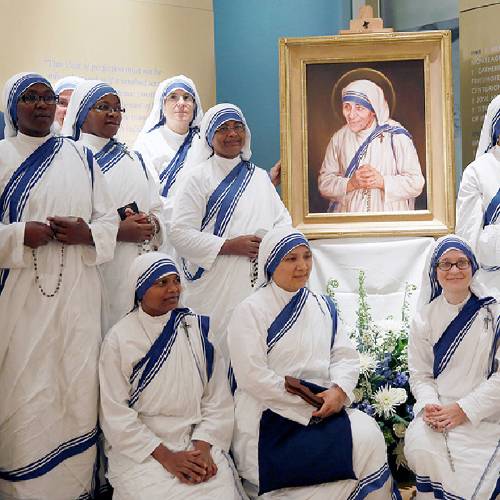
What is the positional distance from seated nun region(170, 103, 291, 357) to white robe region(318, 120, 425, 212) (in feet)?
2.58

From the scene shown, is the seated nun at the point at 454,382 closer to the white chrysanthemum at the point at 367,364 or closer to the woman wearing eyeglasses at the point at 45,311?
the white chrysanthemum at the point at 367,364

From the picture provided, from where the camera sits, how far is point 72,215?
13.2 ft

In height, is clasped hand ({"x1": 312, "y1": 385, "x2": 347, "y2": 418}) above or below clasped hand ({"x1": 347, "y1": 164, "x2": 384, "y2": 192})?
below

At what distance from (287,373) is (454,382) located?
0.75 m

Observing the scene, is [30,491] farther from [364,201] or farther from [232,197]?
[364,201]

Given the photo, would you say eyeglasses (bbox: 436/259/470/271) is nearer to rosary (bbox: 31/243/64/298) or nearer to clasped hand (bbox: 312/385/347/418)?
clasped hand (bbox: 312/385/347/418)

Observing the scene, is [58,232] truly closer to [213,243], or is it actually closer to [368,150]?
[213,243]

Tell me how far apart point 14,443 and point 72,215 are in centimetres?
101

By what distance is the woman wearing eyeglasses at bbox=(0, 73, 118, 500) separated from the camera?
3930 millimetres

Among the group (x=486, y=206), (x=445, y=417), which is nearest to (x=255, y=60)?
(x=486, y=206)

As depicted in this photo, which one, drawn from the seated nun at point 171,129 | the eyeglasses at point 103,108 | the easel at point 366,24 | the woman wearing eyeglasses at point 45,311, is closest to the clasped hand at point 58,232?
the woman wearing eyeglasses at point 45,311

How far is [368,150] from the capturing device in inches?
215

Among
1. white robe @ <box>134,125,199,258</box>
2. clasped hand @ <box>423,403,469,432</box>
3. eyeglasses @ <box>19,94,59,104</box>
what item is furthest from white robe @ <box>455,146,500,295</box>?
eyeglasses @ <box>19,94,59,104</box>

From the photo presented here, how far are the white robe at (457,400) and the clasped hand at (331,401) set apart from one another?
1.16 ft
